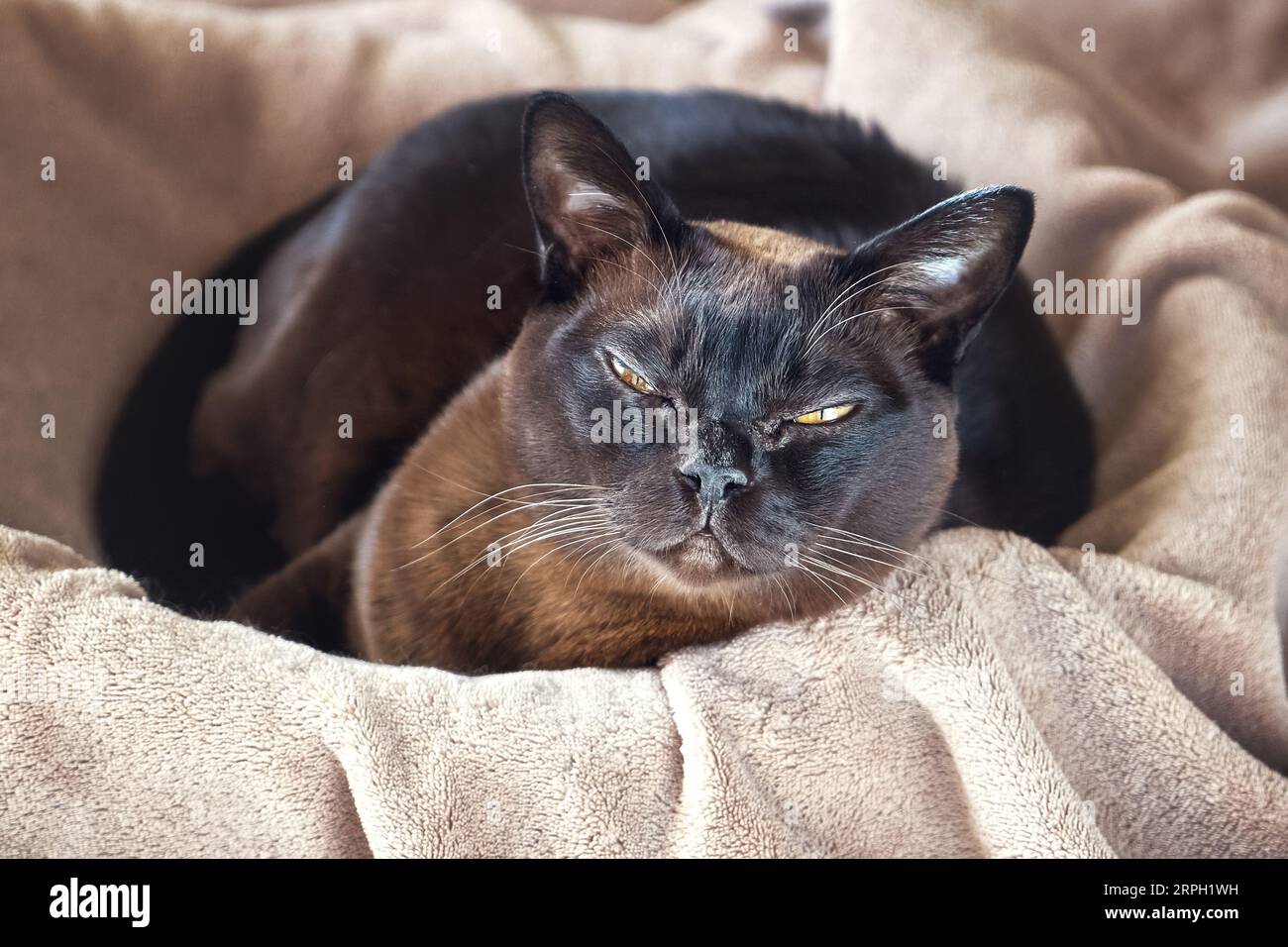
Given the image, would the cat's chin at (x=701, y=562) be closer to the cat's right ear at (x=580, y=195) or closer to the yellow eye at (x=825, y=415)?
the yellow eye at (x=825, y=415)

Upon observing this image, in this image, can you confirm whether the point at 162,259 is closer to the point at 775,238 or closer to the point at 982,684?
the point at 775,238

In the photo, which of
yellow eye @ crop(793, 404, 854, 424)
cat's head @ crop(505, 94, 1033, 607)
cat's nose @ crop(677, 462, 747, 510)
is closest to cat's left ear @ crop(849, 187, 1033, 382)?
cat's head @ crop(505, 94, 1033, 607)

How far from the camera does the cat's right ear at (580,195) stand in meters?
0.89

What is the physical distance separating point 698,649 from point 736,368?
27 centimetres

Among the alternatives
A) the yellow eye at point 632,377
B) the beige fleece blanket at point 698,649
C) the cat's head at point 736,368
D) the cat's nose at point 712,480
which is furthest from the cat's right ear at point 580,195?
the beige fleece blanket at point 698,649

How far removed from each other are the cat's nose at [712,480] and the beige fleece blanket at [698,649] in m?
0.19

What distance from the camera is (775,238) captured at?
106cm

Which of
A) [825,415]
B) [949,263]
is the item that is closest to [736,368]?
[825,415]

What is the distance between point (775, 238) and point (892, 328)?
0.56 feet

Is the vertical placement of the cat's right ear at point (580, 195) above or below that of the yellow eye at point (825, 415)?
above

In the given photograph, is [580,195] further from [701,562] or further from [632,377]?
[701,562]

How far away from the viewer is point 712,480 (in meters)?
0.82

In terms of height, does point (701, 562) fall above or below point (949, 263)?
below

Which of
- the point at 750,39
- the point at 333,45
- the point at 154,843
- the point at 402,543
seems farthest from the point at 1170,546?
the point at 333,45
